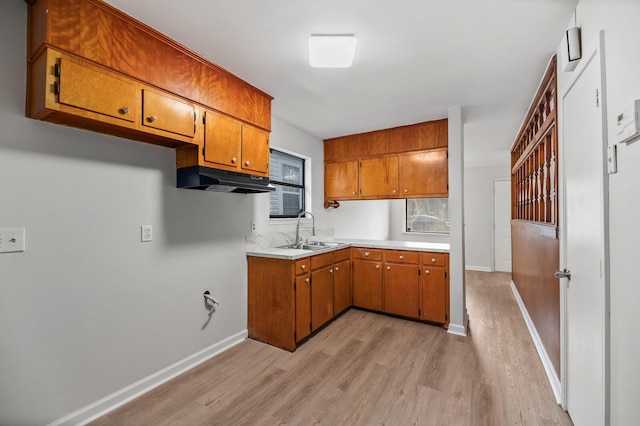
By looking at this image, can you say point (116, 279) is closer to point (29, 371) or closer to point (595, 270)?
point (29, 371)

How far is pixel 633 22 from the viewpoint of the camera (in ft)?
3.41

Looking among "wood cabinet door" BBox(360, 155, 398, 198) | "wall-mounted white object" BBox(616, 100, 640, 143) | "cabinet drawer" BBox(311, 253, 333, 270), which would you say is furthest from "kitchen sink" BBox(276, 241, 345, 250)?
"wall-mounted white object" BBox(616, 100, 640, 143)

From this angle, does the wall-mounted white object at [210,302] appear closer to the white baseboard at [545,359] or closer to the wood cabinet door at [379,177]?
the wood cabinet door at [379,177]

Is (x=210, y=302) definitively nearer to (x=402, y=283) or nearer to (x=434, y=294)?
(x=402, y=283)

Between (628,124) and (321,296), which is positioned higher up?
(628,124)

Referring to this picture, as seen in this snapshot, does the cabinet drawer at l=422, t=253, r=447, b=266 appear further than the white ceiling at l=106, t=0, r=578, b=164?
Yes

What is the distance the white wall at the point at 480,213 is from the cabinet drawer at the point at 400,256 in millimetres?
3673

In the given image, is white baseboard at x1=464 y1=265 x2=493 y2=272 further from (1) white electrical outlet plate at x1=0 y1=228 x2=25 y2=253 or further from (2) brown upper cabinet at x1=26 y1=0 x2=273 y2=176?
(1) white electrical outlet plate at x1=0 y1=228 x2=25 y2=253

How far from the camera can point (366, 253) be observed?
3.61 m

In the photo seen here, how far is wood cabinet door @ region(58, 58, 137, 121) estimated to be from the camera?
4.74ft

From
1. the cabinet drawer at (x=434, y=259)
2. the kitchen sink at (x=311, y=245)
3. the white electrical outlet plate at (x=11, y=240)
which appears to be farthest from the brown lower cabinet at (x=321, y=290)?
the white electrical outlet plate at (x=11, y=240)

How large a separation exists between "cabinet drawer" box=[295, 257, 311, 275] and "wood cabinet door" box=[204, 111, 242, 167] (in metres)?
1.08

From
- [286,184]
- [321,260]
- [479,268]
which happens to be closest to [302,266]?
[321,260]

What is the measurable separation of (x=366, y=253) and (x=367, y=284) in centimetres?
40
